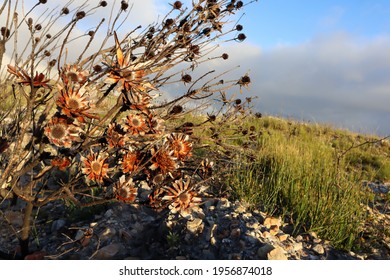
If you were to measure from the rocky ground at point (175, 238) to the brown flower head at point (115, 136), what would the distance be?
900 mm

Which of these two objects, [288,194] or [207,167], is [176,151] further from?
[288,194]

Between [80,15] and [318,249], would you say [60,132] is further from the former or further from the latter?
[318,249]

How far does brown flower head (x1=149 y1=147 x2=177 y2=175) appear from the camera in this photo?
2.40 metres

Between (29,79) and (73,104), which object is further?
(29,79)

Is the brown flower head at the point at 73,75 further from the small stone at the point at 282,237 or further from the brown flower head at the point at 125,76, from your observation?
the small stone at the point at 282,237

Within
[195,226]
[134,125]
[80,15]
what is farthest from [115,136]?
[80,15]

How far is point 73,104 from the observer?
1.99 metres

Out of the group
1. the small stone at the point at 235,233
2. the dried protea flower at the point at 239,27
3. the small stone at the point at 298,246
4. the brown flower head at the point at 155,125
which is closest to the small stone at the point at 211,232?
the small stone at the point at 235,233

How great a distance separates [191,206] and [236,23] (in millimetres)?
1995

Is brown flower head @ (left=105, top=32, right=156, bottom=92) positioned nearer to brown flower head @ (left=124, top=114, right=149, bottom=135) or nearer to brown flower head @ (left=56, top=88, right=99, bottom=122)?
brown flower head @ (left=56, top=88, right=99, bottom=122)

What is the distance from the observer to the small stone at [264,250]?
2.87 m

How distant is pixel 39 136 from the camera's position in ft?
7.64

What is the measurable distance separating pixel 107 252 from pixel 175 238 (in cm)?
57
